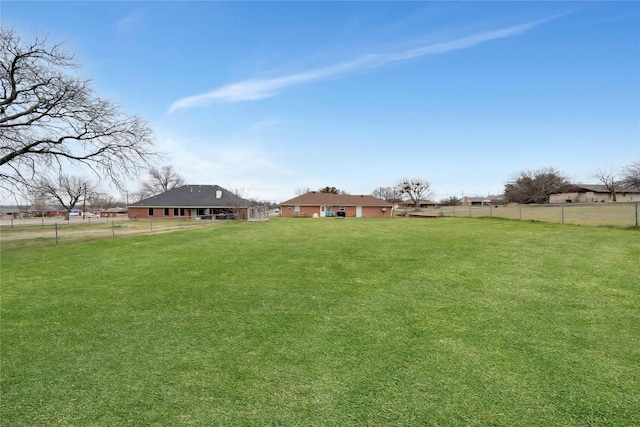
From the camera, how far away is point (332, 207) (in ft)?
149

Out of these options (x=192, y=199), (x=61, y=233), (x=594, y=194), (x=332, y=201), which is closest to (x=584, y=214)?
(x=61, y=233)

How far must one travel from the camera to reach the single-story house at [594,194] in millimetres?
37334

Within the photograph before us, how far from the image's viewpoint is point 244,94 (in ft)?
50.6

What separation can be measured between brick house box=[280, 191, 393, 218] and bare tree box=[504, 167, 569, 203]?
27.6m

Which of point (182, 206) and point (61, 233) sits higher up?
point (182, 206)

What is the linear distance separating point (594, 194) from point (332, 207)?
3475 centimetres

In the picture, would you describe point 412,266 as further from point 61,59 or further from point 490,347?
point 61,59

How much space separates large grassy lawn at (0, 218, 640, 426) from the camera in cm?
274

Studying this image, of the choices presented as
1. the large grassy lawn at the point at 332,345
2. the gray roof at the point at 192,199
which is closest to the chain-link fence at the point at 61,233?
the large grassy lawn at the point at 332,345

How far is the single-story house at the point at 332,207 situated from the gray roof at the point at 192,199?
331 inches

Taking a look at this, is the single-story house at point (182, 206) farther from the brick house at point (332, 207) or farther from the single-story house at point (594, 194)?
the single-story house at point (594, 194)

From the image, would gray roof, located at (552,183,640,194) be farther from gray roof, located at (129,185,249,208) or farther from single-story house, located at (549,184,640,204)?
gray roof, located at (129,185,249,208)

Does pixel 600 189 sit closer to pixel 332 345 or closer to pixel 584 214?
pixel 584 214

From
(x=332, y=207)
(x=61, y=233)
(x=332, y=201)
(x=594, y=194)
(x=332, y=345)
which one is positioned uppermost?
(x=332, y=201)
